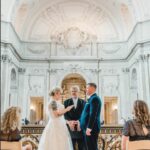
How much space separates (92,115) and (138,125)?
69.1 inches

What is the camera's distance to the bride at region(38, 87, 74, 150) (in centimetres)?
632

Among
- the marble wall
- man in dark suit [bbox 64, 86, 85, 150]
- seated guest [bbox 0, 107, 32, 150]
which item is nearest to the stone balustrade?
man in dark suit [bbox 64, 86, 85, 150]

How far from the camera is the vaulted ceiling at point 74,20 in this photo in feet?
70.1

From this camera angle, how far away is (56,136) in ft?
20.8

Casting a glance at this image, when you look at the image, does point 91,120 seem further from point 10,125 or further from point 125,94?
point 125,94

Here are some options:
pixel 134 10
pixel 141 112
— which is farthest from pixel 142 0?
pixel 141 112

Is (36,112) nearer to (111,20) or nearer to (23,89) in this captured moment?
(23,89)

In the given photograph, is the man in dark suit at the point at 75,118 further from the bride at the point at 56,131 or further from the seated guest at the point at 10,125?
the seated guest at the point at 10,125

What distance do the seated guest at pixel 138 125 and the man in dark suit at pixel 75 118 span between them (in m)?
2.21

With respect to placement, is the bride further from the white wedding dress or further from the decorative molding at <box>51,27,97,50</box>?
the decorative molding at <box>51,27,97,50</box>

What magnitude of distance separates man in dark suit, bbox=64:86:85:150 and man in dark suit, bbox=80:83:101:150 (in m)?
0.29

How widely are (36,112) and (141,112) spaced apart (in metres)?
18.3

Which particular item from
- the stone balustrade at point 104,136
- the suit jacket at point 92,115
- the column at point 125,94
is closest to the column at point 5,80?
the column at point 125,94

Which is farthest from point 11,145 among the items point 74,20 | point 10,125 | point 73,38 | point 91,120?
point 74,20
